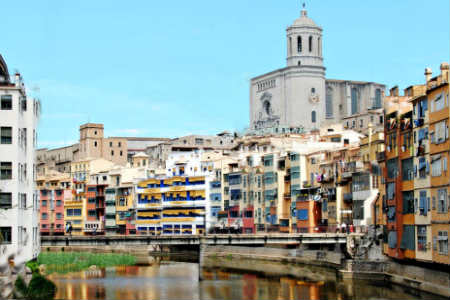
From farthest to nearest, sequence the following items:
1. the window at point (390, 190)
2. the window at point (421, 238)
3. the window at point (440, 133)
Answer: the window at point (390, 190) < the window at point (421, 238) < the window at point (440, 133)

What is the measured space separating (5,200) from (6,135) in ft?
13.1

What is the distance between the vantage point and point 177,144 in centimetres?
17288

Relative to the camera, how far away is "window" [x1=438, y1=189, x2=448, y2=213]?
5606 centimetres

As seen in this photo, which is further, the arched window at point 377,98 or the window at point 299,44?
the window at point 299,44

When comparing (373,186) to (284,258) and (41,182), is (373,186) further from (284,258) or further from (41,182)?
(41,182)

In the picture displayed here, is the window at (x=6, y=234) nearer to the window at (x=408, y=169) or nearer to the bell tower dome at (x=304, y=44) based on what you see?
the window at (x=408, y=169)

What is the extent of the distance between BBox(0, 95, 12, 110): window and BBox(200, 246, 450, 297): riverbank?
2864 centimetres

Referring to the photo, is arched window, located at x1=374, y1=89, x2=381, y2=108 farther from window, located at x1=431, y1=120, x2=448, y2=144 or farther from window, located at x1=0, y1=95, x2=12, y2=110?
window, located at x1=0, y1=95, x2=12, y2=110

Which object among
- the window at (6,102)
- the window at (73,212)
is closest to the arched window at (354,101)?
the window at (73,212)

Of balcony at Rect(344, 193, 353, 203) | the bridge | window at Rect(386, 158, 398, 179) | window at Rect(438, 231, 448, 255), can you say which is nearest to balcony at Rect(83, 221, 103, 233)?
the bridge

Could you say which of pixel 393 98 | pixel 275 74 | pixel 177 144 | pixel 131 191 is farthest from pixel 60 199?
pixel 393 98

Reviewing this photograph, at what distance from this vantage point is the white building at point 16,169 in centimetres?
5431

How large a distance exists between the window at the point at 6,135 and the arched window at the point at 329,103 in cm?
13755

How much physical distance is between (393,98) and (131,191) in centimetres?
7322
